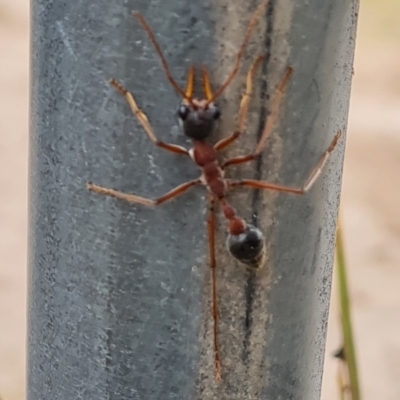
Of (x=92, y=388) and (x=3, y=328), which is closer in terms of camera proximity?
(x=92, y=388)

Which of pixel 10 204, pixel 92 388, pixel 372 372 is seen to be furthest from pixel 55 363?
pixel 10 204

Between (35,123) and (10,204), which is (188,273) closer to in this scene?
(35,123)

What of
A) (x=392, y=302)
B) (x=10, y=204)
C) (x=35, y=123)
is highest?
(x=35, y=123)

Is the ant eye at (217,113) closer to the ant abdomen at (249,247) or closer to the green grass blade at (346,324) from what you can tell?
the ant abdomen at (249,247)

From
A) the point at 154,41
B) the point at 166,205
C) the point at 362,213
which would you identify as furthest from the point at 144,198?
the point at 362,213

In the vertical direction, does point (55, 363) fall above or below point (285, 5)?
below

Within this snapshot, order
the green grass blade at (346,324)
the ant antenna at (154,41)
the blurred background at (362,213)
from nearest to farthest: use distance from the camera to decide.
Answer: the ant antenna at (154,41)
the green grass blade at (346,324)
the blurred background at (362,213)

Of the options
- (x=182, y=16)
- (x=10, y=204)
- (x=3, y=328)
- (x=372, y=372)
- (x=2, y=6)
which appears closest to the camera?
(x=182, y=16)

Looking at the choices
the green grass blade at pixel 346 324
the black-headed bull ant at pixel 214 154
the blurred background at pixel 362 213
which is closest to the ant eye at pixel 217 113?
the black-headed bull ant at pixel 214 154
